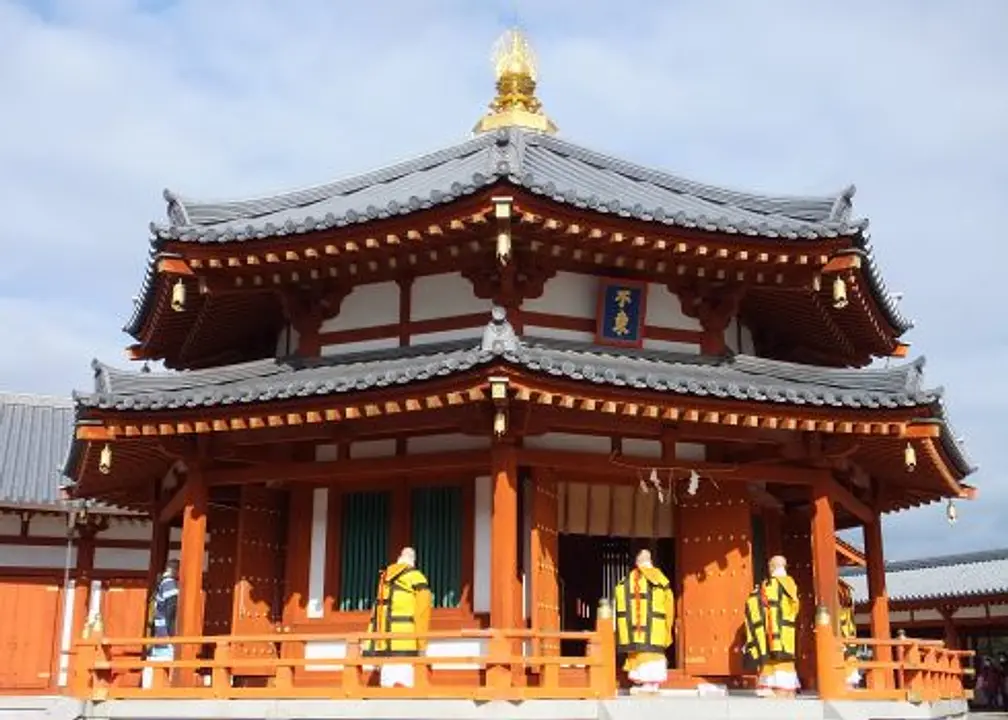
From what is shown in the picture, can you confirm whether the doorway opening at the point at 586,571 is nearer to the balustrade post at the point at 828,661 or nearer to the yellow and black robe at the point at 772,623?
the yellow and black robe at the point at 772,623

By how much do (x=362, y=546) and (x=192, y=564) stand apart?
8.25ft

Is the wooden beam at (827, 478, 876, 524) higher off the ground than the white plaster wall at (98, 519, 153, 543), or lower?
lower

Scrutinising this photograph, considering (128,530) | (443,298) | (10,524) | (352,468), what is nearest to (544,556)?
(352,468)

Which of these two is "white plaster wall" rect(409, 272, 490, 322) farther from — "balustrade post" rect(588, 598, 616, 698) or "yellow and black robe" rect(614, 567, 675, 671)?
"balustrade post" rect(588, 598, 616, 698)

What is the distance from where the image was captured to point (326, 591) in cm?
1653

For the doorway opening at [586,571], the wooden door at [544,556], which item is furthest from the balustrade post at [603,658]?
the doorway opening at [586,571]

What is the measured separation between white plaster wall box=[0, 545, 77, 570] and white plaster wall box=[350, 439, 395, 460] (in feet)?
51.2

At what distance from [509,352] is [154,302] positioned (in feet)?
27.8

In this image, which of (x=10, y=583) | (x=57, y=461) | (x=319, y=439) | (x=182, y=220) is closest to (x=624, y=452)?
(x=319, y=439)

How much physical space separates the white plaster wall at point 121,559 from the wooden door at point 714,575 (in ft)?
58.4

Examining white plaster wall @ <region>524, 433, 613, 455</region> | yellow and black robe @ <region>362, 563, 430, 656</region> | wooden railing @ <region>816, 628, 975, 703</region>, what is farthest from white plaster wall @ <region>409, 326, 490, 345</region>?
wooden railing @ <region>816, 628, 975, 703</region>

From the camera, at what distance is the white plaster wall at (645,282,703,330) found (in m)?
17.3

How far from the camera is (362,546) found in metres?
16.6

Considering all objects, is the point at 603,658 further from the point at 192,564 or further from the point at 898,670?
the point at 192,564
